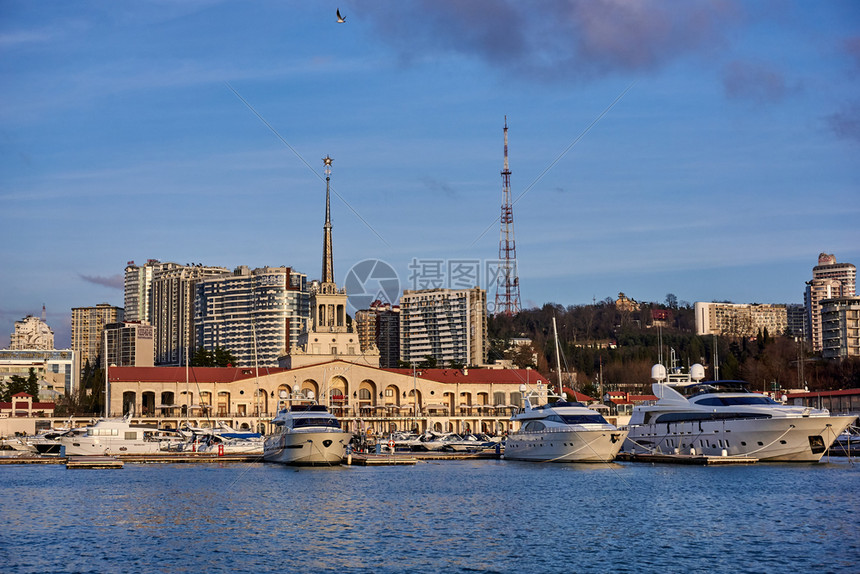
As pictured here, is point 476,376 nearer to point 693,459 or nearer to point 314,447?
point 314,447

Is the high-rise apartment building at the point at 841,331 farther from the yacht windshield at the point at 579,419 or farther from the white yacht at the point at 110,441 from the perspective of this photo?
the white yacht at the point at 110,441

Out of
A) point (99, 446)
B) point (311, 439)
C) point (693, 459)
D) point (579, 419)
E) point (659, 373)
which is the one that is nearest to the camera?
point (693, 459)

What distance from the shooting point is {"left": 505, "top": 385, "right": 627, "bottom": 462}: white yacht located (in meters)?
67.4

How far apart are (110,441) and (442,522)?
5119 centimetres

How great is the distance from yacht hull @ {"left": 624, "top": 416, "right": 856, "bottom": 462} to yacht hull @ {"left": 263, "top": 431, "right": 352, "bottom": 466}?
23.1m

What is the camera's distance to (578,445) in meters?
67.8

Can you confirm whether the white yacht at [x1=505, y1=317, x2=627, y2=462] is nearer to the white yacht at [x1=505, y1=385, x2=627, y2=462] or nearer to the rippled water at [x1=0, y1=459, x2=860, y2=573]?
the white yacht at [x1=505, y1=385, x2=627, y2=462]

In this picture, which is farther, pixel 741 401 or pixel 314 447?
pixel 314 447

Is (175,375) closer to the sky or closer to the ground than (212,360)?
closer to the ground

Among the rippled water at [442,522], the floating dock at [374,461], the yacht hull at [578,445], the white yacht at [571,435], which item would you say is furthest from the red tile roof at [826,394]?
the floating dock at [374,461]

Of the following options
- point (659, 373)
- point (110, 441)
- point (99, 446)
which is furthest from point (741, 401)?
point (99, 446)

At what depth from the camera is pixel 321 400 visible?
123 meters

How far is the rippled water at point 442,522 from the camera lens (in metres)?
31.2

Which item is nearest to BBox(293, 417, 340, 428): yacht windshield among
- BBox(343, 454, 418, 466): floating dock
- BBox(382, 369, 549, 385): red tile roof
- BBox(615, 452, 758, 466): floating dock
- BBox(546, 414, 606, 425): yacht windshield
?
BBox(343, 454, 418, 466): floating dock
